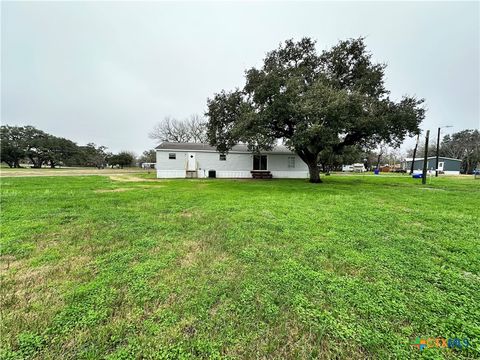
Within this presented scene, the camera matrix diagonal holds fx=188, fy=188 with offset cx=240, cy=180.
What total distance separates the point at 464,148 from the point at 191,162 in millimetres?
53706

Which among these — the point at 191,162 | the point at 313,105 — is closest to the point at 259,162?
the point at 191,162

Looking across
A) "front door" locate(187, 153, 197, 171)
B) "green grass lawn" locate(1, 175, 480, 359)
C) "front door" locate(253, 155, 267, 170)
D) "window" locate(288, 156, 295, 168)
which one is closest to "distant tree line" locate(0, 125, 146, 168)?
"front door" locate(187, 153, 197, 171)

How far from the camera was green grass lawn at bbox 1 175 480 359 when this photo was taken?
147cm

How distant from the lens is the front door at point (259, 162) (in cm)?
1962

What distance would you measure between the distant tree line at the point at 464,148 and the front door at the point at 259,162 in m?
43.3

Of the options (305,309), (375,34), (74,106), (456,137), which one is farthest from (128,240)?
(456,137)

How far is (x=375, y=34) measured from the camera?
1356cm

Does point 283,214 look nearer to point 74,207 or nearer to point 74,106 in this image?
point 74,207

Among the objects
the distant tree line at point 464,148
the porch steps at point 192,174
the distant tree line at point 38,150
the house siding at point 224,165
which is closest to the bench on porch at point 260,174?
the house siding at point 224,165

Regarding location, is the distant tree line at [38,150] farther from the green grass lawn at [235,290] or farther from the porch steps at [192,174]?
the green grass lawn at [235,290]

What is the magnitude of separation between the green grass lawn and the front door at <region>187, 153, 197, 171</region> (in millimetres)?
14285

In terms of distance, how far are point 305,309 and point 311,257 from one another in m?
1.08

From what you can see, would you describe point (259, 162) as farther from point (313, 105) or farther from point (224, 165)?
point (313, 105)

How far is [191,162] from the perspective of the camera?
60.1ft
